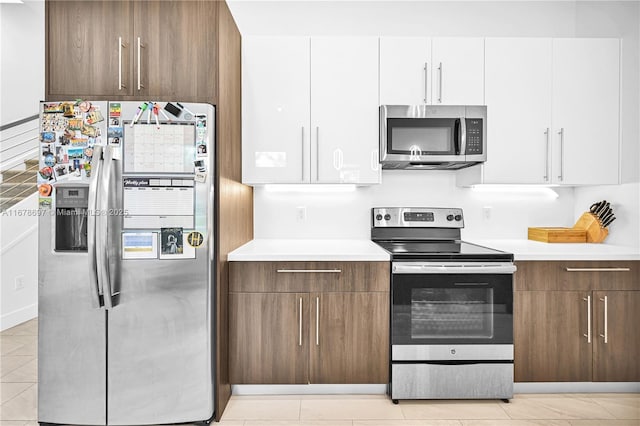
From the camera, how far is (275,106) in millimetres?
2570

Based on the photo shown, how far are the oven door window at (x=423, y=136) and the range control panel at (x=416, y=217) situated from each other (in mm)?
508

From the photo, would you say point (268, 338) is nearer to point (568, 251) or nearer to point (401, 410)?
point (401, 410)

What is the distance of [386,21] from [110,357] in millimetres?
2951

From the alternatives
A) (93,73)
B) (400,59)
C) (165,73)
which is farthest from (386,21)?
(93,73)

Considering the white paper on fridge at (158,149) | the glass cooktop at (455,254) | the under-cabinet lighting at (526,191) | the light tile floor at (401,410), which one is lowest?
the light tile floor at (401,410)

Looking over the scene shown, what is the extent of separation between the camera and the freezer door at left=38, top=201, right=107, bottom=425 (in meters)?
1.89

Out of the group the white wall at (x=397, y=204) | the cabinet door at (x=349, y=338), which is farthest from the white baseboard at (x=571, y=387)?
the white wall at (x=397, y=204)

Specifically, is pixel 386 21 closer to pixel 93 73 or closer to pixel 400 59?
pixel 400 59

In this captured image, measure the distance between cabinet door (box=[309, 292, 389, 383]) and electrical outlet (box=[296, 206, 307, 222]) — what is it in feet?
2.78

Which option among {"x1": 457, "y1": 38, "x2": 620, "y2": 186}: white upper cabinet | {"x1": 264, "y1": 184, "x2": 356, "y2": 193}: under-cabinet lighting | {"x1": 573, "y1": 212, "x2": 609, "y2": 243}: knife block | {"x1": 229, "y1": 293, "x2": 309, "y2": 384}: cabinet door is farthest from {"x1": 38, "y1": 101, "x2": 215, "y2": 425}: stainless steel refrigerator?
{"x1": 573, "y1": 212, "x2": 609, "y2": 243}: knife block

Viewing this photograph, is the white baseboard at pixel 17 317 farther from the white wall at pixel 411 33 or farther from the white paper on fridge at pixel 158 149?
the white paper on fridge at pixel 158 149

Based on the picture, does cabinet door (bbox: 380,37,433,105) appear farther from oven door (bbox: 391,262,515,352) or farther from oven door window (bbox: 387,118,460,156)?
oven door (bbox: 391,262,515,352)

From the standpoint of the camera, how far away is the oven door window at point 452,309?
223 cm

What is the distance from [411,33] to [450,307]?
83.3 inches
